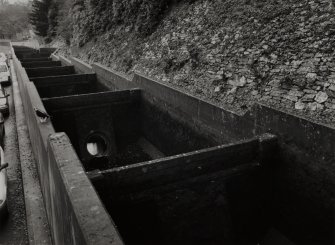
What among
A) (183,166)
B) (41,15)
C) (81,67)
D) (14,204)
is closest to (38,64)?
(81,67)

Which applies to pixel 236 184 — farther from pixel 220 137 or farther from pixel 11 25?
Result: pixel 11 25

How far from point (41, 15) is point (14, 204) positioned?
34.2 meters

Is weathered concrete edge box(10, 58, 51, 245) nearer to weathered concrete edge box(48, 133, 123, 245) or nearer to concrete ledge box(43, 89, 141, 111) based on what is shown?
concrete ledge box(43, 89, 141, 111)

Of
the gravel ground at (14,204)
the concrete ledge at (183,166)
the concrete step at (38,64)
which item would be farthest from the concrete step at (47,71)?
the concrete ledge at (183,166)

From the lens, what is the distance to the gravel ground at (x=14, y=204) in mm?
6328

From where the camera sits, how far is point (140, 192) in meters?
5.18

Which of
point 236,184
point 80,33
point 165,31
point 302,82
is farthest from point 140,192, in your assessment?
point 80,33

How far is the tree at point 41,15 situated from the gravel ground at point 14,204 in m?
29.0

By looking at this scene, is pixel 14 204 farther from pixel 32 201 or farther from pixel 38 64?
pixel 38 64

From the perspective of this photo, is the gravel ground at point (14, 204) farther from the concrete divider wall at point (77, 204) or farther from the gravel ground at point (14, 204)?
the concrete divider wall at point (77, 204)

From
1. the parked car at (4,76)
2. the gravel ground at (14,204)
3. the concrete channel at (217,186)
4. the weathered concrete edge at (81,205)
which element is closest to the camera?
the weathered concrete edge at (81,205)

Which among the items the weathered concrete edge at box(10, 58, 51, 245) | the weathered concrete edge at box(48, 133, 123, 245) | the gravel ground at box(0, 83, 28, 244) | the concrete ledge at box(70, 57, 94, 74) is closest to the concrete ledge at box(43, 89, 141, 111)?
the weathered concrete edge at box(10, 58, 51, 245)

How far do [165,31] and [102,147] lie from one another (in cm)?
605

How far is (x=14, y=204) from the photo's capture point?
7449 mm
